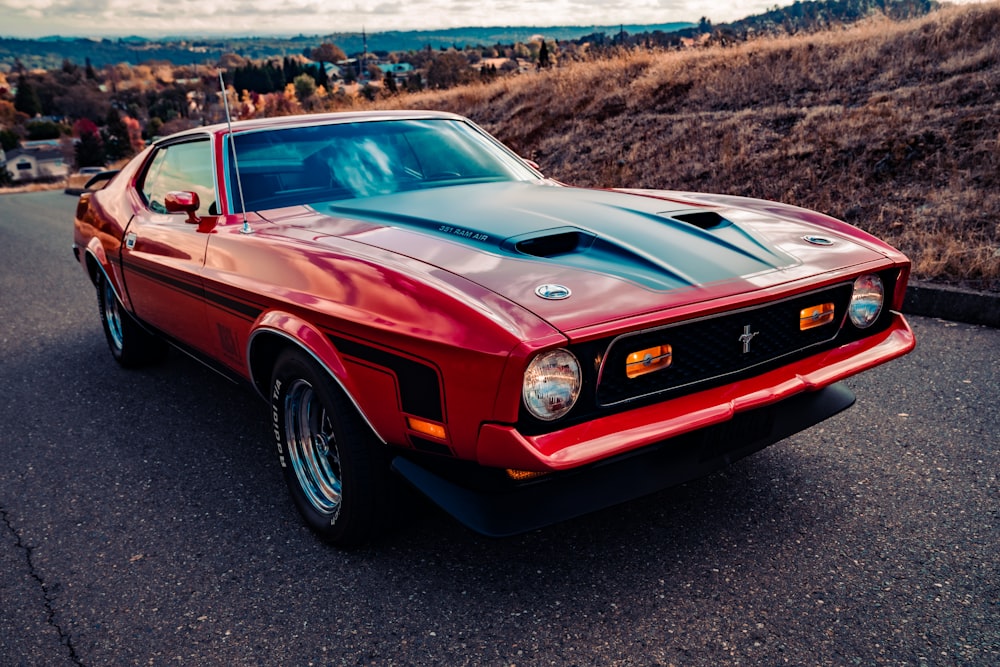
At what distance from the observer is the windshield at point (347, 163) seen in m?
3.19

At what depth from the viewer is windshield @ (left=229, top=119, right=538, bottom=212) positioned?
3191 mm

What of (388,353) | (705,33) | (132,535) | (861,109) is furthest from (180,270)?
(705,33)

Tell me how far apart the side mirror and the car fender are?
0.79m

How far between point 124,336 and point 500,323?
3172 millimetres

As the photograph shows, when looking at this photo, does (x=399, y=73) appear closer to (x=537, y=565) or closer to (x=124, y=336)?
(x=124, y=336)

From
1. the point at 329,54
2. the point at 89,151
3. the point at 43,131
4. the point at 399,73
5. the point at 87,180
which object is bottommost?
the point at 43,131

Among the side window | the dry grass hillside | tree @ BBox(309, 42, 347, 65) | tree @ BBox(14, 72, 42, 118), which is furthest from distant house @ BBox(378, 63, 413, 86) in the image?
tree @ BBox(14, 72, 42, 118)

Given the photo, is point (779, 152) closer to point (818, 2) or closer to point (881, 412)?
point (881, 412)

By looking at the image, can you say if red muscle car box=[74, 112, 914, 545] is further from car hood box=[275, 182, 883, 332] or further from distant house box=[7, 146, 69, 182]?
distant house box=[7, 146, 69, 182]

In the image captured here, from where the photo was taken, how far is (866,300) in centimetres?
258

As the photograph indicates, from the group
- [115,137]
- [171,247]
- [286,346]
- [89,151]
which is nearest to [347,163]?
[171,247]

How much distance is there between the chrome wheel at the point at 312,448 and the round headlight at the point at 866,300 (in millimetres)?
1767

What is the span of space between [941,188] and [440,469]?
223 inches

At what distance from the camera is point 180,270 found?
3.21 metres
